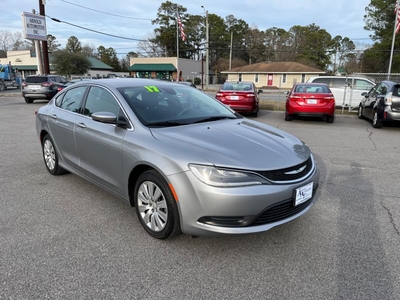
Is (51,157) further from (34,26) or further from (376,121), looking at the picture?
(34,26)

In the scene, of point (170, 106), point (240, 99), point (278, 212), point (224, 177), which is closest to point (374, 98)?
point (240, 99)

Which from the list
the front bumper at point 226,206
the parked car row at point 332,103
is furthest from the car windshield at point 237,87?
the front bumper at point 226,206

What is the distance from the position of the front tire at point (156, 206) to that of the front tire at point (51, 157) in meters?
2.27

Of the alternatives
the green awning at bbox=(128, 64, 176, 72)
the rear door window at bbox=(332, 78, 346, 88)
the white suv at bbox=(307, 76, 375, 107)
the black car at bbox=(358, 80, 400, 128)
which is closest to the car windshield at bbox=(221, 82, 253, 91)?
the white suv at bbox=(307, 76, 375, 107)

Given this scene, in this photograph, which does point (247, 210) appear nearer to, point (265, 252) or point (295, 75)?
point (265, 252)

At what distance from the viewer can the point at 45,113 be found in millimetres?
5059

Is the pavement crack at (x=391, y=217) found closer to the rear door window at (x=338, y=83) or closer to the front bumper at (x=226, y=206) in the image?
the front bumper at (x=226, y=206)

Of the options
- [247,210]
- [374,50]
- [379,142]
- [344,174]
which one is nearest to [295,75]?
[374,50]

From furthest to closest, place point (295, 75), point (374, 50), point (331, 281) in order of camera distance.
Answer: point (295, 75)
point (374, 50)
point (331, 281)

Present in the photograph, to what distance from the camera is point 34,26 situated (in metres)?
23.5

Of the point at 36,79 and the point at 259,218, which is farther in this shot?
the point at 36,79

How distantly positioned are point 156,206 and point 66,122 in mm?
2162

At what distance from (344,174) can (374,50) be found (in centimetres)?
4524

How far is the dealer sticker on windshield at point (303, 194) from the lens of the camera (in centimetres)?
289
